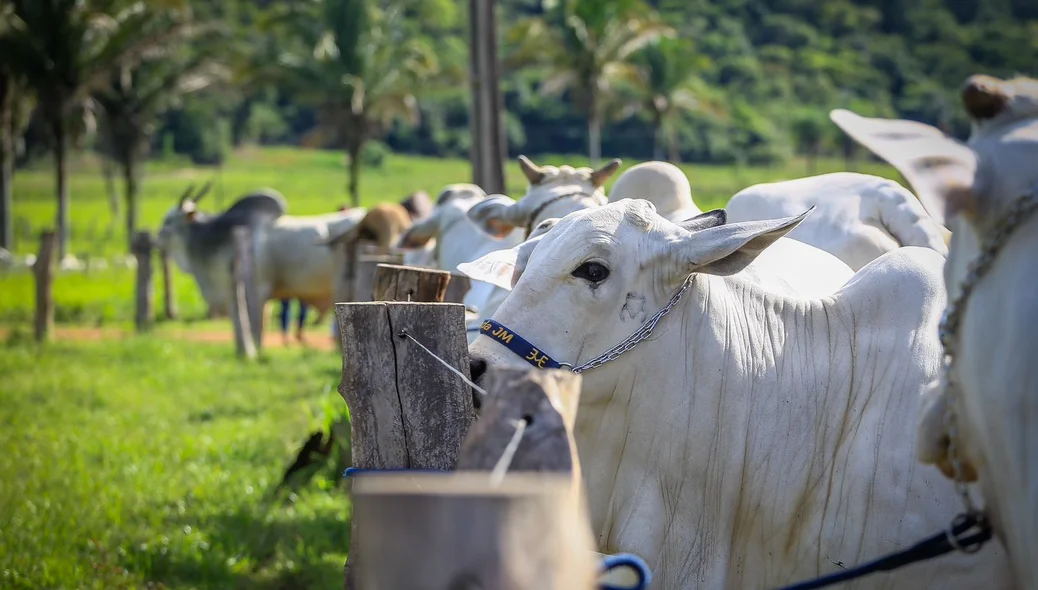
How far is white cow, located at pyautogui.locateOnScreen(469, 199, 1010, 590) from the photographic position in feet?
10.2

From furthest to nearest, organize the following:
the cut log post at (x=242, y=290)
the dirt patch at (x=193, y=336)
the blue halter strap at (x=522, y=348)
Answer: the dirt patch at (x=193, y=336)
the cut log post at (x=242, y=290)
the blue halter strap at (x=522, y=348)

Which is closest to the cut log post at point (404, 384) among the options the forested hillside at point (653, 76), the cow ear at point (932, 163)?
the cow ear at point (932, 163)

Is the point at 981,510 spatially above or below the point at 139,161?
below

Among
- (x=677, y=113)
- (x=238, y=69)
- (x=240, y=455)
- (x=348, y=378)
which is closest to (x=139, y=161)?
(x=238, y=69)

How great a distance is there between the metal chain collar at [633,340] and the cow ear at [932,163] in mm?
1002

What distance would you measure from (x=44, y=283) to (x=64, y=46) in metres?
13.8

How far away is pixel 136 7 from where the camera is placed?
2766 centimetres

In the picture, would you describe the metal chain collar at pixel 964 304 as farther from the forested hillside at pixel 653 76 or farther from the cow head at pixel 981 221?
the forested hillside at pixel 653 76

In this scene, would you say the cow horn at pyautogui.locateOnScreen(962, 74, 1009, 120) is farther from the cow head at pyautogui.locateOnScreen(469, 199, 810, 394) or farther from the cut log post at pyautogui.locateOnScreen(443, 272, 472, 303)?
the cut log post at pyautogui.locateOnScreen(443, 272, 472, 303)

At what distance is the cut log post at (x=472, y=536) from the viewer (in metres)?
1.66

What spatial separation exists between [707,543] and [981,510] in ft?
3.64

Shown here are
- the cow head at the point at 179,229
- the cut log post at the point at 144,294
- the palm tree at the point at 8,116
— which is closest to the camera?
the cow head at the point at 179,229

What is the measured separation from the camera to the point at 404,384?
309 centimetres

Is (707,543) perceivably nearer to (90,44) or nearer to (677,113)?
(90,44)
